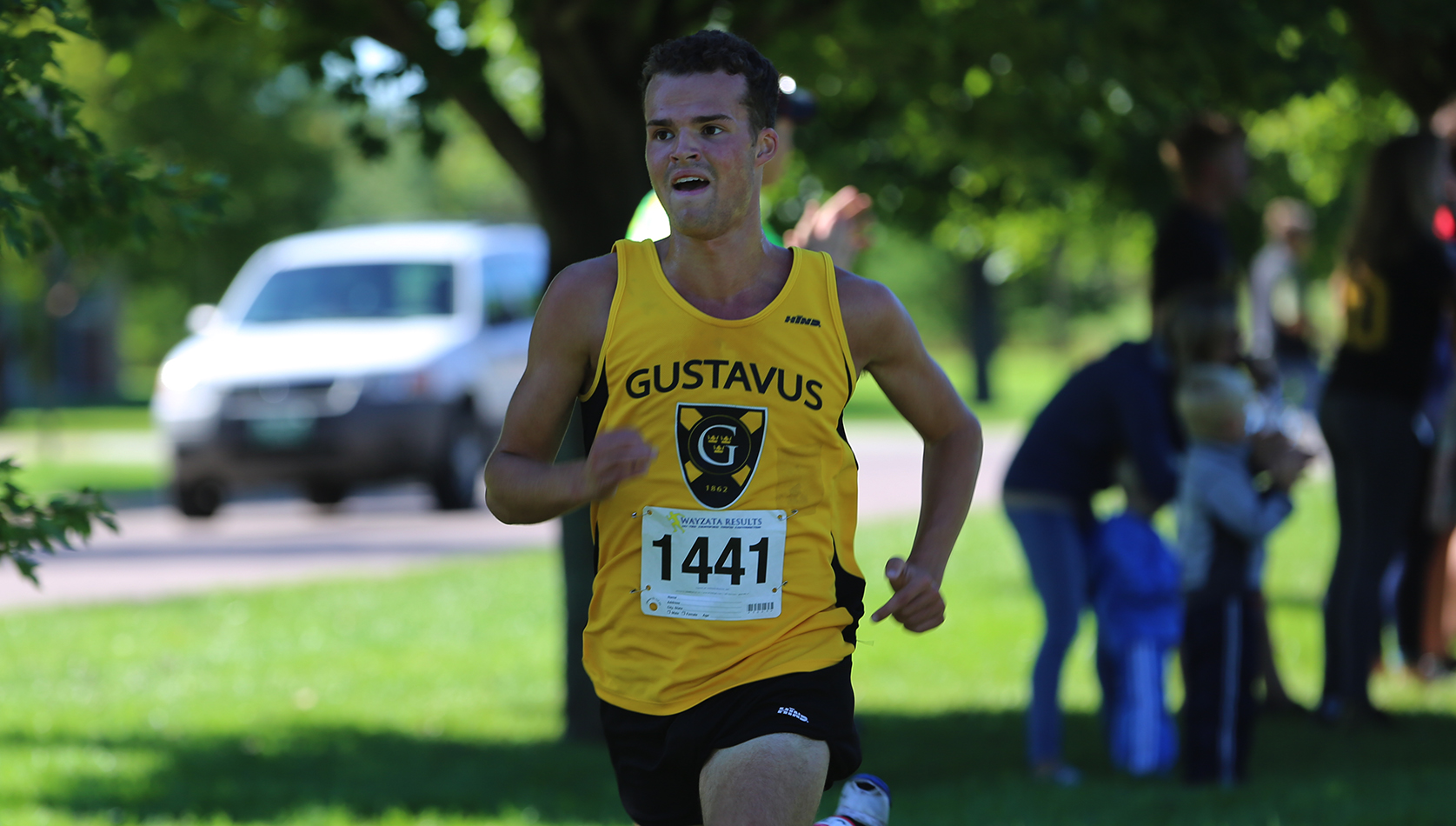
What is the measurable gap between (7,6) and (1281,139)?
14.1 meters

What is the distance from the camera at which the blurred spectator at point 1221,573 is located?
19.4 feet

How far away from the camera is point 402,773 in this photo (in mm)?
6488

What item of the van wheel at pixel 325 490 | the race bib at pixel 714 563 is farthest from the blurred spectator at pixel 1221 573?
the van wheel at pixel 325 490

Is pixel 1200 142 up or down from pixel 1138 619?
up

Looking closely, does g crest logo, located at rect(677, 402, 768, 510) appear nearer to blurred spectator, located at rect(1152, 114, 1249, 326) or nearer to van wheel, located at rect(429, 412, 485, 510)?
blurred spectator, located at rect(1152, 114, 1249, 326)

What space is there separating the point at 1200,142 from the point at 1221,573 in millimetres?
1726

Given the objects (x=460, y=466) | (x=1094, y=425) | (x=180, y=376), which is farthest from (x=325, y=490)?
(x=1094, y=425)

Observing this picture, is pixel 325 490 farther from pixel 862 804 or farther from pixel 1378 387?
pixel 862 804

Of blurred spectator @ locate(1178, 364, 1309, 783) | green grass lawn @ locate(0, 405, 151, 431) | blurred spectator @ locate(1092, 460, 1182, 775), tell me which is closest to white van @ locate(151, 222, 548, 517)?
blurred spectator @ locate(1092, 460, 1182, 775)

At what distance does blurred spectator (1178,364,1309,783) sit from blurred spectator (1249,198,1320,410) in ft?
21.2

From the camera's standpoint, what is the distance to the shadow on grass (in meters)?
5.62

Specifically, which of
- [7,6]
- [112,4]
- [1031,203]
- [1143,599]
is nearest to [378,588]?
[1031,203]

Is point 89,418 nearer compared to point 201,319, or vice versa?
point 201,319

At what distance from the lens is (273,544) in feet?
49.0
